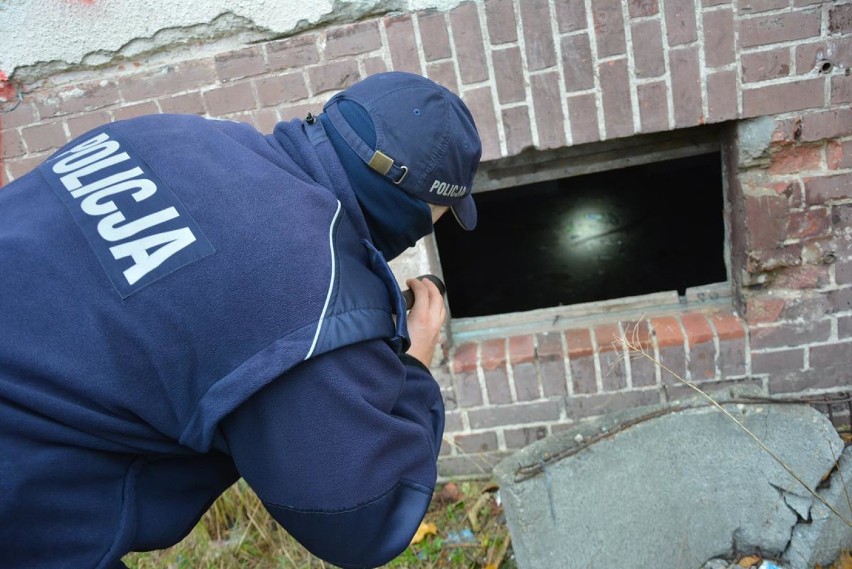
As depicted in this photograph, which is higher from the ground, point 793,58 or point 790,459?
point 793,58

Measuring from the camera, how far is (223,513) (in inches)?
99.0

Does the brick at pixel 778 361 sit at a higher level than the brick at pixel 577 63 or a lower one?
lower

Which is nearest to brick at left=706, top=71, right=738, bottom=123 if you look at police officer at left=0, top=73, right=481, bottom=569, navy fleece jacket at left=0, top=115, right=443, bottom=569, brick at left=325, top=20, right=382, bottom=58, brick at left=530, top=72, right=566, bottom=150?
brick at left=530, top=72, right=566, bottom=150

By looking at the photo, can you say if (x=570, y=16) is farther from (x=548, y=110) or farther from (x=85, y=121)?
(x=85, y=121)

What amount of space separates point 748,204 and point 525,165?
777 millimetres

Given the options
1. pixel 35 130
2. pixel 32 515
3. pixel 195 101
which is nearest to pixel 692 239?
pixel 195 101

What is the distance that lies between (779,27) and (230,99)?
5.71 feet

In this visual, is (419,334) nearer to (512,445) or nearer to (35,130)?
(512,445)

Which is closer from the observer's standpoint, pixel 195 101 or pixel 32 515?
pixel 32 515

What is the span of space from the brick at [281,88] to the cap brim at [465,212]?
0.88 m

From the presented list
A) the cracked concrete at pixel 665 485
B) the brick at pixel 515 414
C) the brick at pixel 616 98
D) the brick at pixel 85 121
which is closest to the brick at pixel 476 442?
the brick at pixel 515 414

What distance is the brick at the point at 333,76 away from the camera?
210cm

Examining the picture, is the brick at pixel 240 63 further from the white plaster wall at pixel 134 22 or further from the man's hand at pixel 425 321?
the man's hand at pixel 425 321

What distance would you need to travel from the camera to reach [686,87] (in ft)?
6.63
